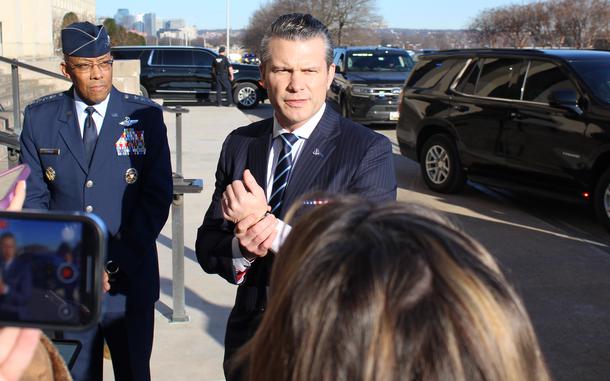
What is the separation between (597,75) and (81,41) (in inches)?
239

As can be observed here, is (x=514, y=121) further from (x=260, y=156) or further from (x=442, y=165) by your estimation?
(x=260, y=156)

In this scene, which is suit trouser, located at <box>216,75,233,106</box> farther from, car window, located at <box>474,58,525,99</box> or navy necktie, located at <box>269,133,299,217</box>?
navy necktie, located at <box>269,133,299,217</box>

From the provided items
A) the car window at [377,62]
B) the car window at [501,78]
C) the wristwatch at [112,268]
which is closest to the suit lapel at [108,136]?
the wristwatch at [112,268]

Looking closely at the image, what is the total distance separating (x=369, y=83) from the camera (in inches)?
596

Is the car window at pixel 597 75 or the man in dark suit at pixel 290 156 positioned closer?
the man in dark suit at pixel 290 156

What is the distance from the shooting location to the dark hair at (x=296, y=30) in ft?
8.07

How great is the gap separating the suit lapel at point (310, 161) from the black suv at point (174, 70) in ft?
59.6

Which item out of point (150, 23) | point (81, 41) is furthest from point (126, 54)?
point (150, 23)

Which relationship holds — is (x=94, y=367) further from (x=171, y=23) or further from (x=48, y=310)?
(x=171, y=23)

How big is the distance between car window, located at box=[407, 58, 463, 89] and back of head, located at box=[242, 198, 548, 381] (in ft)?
28.4

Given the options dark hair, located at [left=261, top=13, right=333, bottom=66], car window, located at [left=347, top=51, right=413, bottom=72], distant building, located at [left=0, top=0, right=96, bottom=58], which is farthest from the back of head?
distant building, located at [left=0, top=0, right=96, bottom=58]

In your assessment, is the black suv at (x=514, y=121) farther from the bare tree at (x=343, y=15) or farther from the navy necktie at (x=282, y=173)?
the bare tree at (x=343, y=15)

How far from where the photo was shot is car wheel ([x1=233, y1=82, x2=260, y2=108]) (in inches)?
819

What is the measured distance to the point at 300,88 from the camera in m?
2.46
